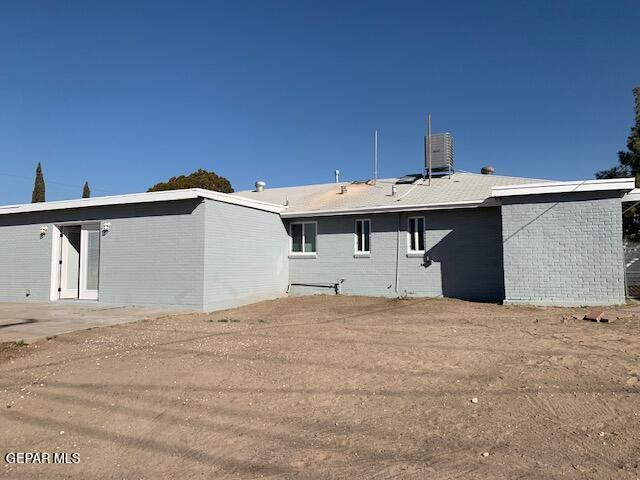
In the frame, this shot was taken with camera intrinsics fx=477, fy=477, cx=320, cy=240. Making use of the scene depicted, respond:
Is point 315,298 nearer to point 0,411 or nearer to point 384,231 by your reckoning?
point 384,231

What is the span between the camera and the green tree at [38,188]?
47.7 m

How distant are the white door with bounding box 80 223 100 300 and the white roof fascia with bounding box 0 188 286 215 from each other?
87 centimetres

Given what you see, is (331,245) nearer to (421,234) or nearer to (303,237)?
(303,237)

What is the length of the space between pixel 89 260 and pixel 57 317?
4.12 m

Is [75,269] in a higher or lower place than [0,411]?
higher

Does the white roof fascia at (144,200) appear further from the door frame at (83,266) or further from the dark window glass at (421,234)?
the dark window glass at (421,234)

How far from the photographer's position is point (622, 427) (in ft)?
13.8

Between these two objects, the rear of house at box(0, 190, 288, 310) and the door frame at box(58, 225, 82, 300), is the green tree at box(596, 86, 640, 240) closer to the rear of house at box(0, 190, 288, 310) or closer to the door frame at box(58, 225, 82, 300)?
the rear of house at box(0, 190, 288, 310)

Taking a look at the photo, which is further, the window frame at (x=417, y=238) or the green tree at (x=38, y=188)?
the green tree at (x=38, y=188)

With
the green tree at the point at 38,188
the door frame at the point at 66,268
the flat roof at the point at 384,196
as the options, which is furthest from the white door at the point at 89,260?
the green tree at the point at 38,188

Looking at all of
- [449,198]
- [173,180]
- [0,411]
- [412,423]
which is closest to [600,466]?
[412,423]

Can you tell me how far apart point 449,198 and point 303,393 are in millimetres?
11687

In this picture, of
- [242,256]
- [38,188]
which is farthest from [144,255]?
[38,188]

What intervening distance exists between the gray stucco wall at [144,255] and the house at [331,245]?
3 centimetres
